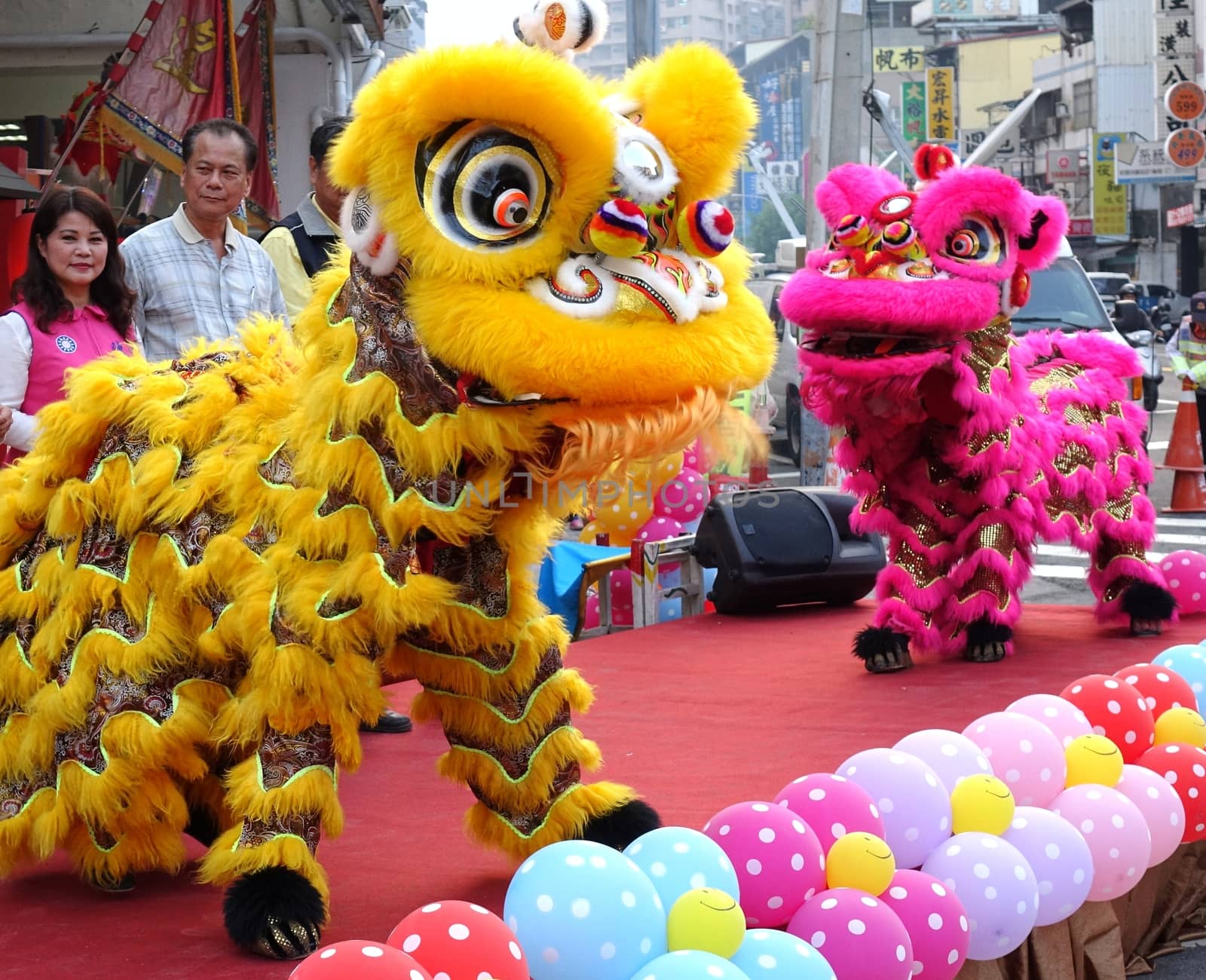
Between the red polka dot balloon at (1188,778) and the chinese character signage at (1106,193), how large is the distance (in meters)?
36.5

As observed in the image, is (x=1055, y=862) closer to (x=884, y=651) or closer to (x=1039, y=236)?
(x=884, y=651)

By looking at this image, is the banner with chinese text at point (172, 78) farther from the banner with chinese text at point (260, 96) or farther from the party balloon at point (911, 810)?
the party balloon at point (911, 810)

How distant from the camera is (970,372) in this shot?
450cm

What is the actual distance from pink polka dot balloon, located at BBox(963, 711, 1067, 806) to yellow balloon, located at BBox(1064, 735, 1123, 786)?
35mm

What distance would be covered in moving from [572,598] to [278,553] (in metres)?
3.33

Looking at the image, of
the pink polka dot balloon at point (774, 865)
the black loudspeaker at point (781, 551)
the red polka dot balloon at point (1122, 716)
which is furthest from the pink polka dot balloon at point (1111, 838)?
the black loudspeaker at point (781, 551)

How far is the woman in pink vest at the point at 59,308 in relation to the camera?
3.35 m

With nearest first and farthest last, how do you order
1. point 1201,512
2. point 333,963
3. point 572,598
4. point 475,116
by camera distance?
point 333,963
point 475,116
point 572,598
point 1201,512

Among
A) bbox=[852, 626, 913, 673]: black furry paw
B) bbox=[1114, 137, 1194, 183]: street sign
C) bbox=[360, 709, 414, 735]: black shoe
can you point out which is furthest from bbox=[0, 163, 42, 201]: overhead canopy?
bbox=[1114, 137, 1194, 183]: street sign

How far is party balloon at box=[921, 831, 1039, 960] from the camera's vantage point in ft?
8.17

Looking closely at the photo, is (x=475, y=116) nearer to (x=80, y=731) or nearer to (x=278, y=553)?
(x=278, y=553)

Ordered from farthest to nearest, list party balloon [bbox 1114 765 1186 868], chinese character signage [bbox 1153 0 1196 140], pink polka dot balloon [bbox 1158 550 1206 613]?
chinese character signage [bbox 1153 0 1196 140], pink polka dot balloon [bbox 1158 550 1206 613], party balloon [bbox 1114 765 1186 868]

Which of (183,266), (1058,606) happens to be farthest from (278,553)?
(1058,606)

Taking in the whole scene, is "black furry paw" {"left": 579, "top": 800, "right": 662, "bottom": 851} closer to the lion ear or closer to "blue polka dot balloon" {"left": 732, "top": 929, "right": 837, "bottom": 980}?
"blue polka dot balloon" {"left": 732, "top": 929, "right": 837, "bottom": 980}
